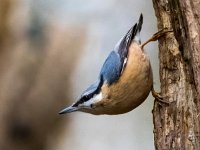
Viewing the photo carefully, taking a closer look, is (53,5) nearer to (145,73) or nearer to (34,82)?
(34,82)

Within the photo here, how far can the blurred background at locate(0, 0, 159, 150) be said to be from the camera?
226 inches

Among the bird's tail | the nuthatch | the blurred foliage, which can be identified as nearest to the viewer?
the nuthatch

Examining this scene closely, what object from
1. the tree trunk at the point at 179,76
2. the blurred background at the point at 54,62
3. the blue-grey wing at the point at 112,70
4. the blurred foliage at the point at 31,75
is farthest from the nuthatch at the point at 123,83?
the blurred foliage at the point at 31,75

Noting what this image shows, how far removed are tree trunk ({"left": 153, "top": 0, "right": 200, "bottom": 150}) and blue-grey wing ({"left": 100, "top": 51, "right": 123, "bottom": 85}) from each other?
0.40 metres

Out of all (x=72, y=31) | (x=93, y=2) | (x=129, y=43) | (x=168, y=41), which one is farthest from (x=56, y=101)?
(x=168, y=41)

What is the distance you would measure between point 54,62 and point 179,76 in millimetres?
2622

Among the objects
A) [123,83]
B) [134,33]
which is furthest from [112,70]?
[134,33]

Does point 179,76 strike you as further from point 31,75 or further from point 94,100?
point 31,75

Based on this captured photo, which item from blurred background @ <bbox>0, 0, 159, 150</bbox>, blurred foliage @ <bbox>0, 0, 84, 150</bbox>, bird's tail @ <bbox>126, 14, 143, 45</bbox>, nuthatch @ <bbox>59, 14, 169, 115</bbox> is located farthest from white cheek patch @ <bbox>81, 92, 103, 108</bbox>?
blurred foliage @ <bbox>0, 0, 84, 150</bbox>

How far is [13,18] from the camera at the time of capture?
6188mm

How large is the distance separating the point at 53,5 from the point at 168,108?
322 centimetres

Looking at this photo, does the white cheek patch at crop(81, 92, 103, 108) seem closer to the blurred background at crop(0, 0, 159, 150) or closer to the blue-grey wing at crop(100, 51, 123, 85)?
the blue-grey wing at crop(100, 51, 123, 85)

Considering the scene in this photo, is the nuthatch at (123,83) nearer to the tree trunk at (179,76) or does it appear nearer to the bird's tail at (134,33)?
the bird's tail at (134,33)

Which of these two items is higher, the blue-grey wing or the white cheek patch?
the blue-grey wing
